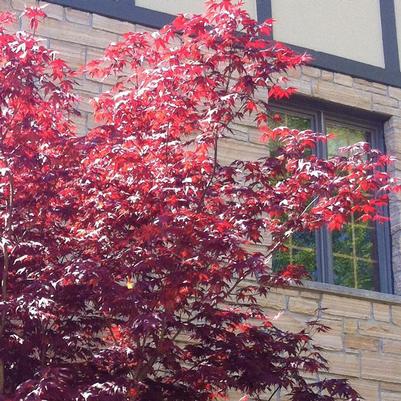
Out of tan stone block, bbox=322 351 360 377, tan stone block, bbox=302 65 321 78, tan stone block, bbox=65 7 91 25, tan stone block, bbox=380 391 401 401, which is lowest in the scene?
tan stone block, bbox=380 391 401 401

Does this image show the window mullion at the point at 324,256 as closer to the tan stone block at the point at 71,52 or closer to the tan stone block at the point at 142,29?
the tan stone block at the point at 142,29

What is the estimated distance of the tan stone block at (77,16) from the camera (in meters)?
9.34

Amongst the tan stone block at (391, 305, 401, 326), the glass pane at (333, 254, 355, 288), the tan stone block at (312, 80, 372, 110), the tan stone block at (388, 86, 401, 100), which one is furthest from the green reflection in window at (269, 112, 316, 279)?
the tan stone block at (388, 86, 401, 100)

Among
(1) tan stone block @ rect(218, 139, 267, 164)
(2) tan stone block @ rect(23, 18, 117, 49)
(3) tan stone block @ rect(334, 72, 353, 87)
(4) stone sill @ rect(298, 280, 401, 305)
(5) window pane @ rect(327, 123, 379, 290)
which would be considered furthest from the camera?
(3) tan stone block @ rect(334, 72, 353, 87)

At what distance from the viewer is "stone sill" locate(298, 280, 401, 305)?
9422 mm

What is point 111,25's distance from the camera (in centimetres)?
952

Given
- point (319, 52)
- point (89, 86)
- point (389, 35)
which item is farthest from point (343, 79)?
point (89, 86)

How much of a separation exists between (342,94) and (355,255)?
158cm

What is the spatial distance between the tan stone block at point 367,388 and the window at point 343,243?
3.24ft

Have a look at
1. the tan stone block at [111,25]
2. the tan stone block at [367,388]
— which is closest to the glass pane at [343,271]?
the tan stone block at [367,388]

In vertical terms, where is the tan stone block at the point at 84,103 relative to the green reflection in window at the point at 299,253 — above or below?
above

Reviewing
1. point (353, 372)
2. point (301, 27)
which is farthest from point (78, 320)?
point (301, 27)

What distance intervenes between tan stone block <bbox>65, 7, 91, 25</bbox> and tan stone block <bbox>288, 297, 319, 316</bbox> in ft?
9.86

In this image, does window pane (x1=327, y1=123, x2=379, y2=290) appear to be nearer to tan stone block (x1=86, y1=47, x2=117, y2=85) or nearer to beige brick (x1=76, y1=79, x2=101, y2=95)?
tan stone block (x1=86, y1=47, x2=117, y2=85)
